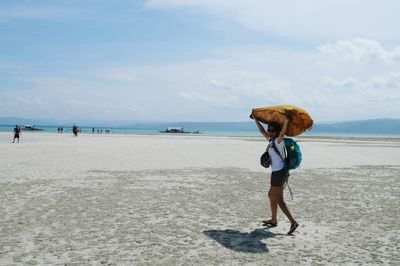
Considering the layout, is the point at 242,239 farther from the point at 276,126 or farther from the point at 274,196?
→ the point at 276,126

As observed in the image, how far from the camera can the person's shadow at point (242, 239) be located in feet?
23.2

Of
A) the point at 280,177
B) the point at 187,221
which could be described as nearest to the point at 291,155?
the point at 280,177

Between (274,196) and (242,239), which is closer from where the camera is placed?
(242,239)

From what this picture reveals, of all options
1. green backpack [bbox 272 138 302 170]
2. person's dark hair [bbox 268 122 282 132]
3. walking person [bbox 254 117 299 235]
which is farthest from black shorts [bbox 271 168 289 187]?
person's dark hair [bbox 268 122 282 132]

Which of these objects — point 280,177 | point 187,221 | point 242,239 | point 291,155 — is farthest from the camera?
point 187,221

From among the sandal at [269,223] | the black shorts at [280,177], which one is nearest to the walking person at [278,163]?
the black shorts at [280,177]

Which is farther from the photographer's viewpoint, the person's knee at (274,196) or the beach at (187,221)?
the person's knee at (274,196)

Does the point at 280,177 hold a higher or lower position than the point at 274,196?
higher

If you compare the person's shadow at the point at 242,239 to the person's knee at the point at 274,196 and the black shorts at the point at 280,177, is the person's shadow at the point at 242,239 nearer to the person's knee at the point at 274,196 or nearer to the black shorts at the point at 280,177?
the person's knee at the point at 274,196

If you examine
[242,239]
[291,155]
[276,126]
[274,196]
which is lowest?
[242,239]

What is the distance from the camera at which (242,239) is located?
7664mm

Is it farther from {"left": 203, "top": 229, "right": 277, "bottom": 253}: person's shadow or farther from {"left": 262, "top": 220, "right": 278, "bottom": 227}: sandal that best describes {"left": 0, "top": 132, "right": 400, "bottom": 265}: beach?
{"left": 262, "top": 220, "right": 278, "bottom": 227}: sandal

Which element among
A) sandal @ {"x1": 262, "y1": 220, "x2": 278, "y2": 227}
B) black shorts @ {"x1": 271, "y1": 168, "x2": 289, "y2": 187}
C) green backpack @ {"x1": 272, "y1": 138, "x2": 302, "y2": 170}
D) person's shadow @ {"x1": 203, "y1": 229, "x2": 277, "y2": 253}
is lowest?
person's shadow @ {"x1": 203, "y1": 229, "x2": 277, "y2": 253}

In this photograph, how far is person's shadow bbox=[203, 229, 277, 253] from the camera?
23.2ft
